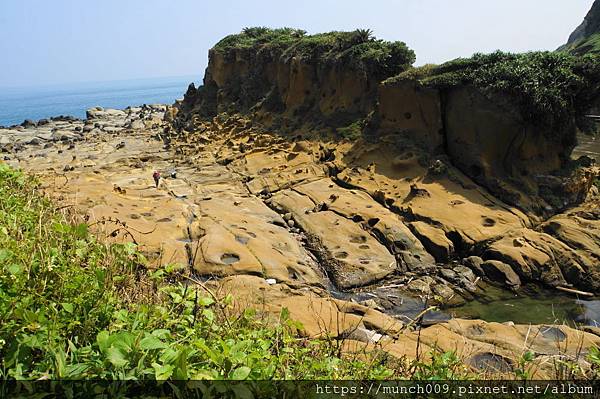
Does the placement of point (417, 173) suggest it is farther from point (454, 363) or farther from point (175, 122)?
point (175, 122)

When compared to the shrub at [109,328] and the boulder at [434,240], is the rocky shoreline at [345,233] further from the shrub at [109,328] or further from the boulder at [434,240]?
the shrub at [109,328]

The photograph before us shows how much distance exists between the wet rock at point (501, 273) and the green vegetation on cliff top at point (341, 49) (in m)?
9.58

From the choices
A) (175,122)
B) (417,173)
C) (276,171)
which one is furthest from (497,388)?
(175,122)

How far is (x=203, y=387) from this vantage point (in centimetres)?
239

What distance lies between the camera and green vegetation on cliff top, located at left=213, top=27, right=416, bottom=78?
17.7 metres

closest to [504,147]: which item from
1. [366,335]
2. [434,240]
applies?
[434,240]

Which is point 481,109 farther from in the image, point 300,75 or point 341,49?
point 300,75

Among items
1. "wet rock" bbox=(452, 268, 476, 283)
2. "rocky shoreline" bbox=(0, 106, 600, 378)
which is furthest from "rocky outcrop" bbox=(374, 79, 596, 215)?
"wet rock" bbox=(452, 268, 476, 283)

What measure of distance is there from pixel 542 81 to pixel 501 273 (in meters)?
6.96

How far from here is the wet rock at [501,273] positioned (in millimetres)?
10570

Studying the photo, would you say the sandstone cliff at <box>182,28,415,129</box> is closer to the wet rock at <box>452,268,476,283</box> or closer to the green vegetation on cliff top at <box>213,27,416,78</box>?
the green vegetation on cliff top at <box>213,27,416,78</box>

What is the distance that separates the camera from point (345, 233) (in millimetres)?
12250

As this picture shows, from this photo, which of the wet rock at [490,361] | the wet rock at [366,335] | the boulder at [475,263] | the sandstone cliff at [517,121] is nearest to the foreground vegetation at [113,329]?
the wet rock at [366,335]

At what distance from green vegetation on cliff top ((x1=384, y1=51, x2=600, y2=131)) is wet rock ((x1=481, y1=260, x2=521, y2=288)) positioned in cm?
581
